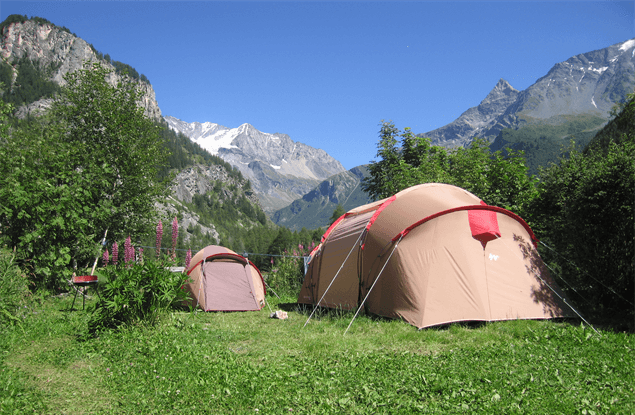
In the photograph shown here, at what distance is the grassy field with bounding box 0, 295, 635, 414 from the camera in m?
4.10

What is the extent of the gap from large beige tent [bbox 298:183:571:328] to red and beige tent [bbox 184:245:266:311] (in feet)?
11.6

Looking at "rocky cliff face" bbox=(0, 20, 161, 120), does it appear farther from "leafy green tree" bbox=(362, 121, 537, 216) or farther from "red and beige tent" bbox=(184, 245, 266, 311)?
"red and beige tent" bbox=(184, 245, 266, 311)

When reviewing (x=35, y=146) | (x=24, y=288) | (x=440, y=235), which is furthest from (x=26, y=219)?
(x=440, y=235)

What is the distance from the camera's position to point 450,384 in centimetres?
449

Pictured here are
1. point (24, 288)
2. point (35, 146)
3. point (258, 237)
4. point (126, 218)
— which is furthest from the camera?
point (258, 237)

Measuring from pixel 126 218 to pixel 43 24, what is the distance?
197047mm

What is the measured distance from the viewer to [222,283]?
1106cm

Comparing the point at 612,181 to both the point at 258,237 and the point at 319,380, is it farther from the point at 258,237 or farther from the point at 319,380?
the point at 258,237

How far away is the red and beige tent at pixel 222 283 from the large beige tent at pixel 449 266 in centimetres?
353

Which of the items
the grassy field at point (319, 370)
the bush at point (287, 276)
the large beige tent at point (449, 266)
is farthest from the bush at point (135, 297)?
the bush at point (287, 276)

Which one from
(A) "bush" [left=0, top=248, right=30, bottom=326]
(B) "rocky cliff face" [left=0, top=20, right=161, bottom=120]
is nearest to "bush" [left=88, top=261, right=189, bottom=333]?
(A) "bush" [left=0, top=248, right=30, bottom=326]

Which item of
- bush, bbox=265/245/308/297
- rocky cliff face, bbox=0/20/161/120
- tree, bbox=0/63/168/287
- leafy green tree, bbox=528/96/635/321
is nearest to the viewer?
leafy green tree, bbox=528/96/635/321

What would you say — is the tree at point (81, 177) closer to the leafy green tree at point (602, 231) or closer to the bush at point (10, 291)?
the bush at point (10, 291)

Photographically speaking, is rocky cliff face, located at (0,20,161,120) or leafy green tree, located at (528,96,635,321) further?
rocky cliff face, located at (0,20,161,120)
